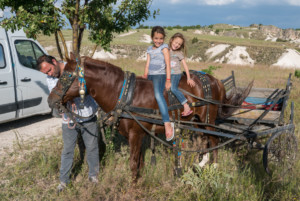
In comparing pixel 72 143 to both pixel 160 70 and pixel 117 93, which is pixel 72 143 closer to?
pixel 117 93

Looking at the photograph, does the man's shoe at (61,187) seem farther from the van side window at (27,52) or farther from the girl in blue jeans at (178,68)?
the van side window at (27,52)

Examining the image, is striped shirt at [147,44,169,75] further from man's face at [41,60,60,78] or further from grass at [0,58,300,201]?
grass at [0,58,300,201]

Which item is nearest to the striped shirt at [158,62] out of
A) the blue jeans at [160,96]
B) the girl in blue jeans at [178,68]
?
the blue jeans at [160,96]

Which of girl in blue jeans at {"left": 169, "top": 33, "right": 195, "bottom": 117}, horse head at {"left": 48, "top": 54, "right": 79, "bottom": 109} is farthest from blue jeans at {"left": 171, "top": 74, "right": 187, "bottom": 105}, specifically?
horse head at {"left": 48, "top": 54, "right": 79, "bottom": 109}

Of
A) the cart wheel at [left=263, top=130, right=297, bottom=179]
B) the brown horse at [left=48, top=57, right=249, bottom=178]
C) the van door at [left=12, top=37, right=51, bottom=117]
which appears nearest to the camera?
the brown horse at [left=48, top=57, right=249, bottom=178]

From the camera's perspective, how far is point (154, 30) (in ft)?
11.2

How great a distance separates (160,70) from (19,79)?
464 centimetres

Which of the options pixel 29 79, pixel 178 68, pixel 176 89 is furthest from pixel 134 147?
pixel 29 79

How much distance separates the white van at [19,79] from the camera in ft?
19.4

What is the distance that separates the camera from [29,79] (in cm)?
641

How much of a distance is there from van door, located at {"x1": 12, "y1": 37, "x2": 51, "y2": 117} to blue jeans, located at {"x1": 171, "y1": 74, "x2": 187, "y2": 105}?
4.67 metres

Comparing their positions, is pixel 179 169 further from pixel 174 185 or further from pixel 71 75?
pixel 71 75

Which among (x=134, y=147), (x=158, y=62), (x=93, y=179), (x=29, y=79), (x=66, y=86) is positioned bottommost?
(x=93, y=179)

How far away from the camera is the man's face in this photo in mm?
2883
